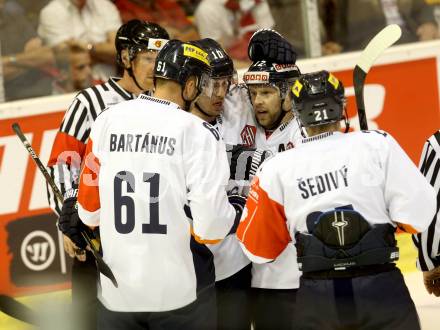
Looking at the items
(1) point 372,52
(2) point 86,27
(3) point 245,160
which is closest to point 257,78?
(3) point 245,160

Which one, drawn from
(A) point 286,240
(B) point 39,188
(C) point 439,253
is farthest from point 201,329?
(B) point 39,188

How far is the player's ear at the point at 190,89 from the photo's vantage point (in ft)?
9.98

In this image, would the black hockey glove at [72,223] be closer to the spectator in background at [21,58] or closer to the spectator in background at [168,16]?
the spectator in background at [21,58]

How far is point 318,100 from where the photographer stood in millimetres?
2826

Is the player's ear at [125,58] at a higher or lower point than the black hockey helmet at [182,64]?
higher

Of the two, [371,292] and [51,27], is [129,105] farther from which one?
[51,27]

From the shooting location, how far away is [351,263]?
9.02 feet

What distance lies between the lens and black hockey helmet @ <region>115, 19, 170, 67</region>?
12.5ft

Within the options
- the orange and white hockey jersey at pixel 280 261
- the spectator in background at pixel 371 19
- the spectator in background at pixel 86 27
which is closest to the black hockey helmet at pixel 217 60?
the orange and white hockey jersey at pixel 280 261

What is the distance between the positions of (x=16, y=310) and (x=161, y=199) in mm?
2201

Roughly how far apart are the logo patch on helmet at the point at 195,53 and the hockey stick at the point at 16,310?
2.10 m

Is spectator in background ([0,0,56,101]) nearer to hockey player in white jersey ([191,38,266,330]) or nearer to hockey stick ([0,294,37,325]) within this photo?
hockey stick ([0,294,37,325])

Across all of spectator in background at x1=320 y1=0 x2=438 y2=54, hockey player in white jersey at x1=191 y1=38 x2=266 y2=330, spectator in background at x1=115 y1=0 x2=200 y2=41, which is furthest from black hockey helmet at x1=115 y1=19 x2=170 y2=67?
spectator in background at x1=320 y1=0 x2=438 y2=54

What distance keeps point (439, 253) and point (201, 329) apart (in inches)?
34.5
